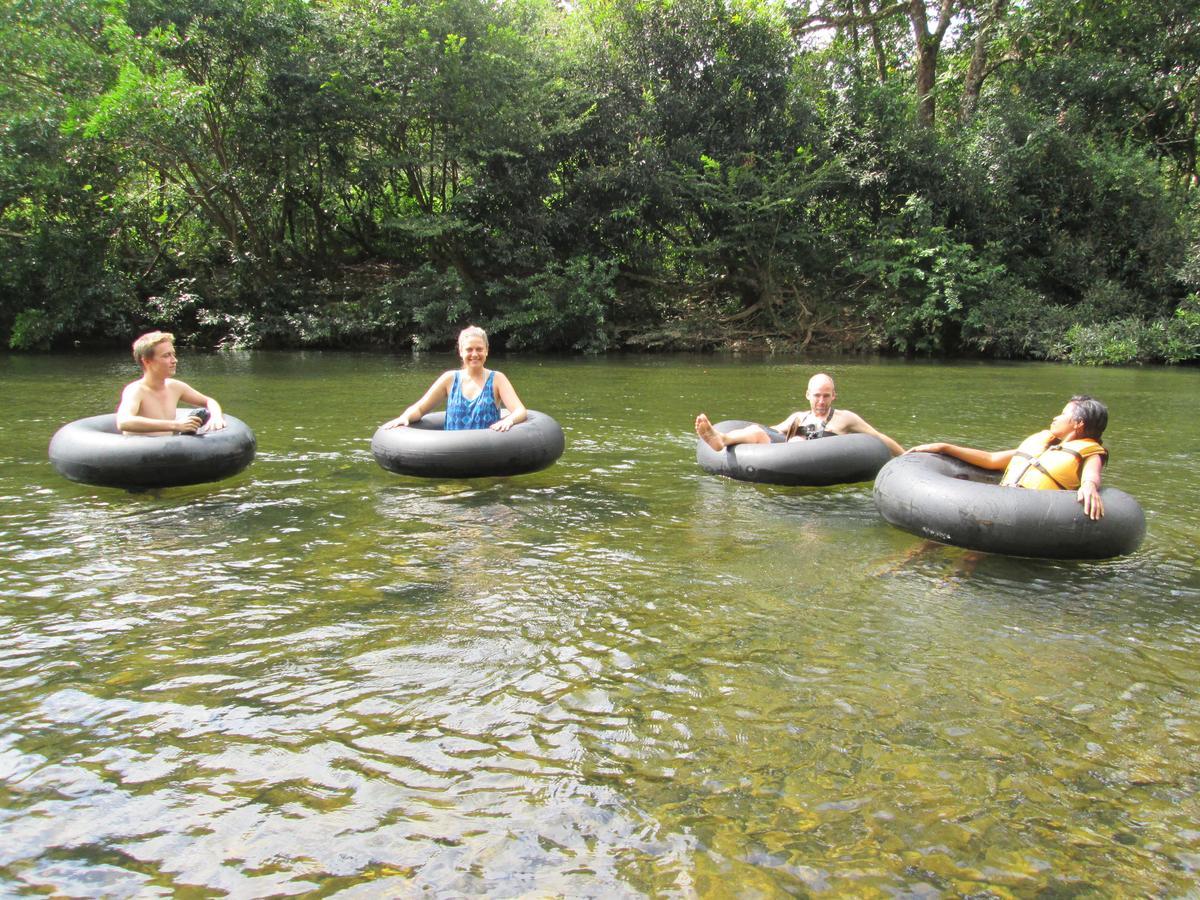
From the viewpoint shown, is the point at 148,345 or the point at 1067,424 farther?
the point at 148,345

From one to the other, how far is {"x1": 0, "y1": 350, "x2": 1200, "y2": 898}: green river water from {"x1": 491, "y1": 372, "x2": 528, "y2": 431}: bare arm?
699mm

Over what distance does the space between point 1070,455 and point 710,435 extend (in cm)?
247

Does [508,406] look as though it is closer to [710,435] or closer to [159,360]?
[710,435]

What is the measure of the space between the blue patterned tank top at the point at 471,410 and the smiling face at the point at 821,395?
2.50 metres

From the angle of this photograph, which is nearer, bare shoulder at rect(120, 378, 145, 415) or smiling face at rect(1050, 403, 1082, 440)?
smiling face at rect(1050, 403, 1082, 440)

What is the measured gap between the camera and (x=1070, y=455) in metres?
4.93

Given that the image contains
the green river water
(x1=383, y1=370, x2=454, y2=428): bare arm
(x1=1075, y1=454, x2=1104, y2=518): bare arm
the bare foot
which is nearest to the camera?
the green river water

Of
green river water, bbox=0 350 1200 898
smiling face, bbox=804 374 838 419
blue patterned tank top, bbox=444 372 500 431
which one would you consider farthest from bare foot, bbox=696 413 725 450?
blue patterned tank top, bbox=444 372 500 431

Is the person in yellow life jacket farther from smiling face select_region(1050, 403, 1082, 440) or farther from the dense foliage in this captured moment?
the dense foliage

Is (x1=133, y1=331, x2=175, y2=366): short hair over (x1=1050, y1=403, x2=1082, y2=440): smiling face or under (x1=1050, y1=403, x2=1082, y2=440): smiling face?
over

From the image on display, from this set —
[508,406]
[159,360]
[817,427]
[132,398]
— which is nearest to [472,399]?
[508,406]

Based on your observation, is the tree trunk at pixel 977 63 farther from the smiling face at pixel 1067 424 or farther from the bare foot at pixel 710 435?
the smiling face at pixel 1067 424

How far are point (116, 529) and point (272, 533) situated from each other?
958 millimetres

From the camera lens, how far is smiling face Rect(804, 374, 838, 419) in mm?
6795
